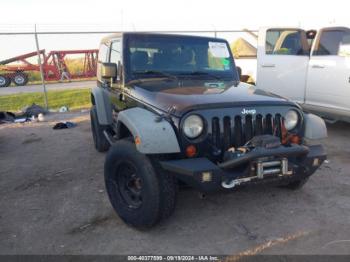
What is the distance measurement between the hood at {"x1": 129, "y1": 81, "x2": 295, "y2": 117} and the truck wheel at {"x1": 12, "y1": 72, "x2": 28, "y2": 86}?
18.1 meters

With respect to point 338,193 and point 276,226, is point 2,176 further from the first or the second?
point 338,193

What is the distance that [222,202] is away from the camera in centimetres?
386

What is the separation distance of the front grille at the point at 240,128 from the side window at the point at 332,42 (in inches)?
140

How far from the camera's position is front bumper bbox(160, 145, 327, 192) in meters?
2.82

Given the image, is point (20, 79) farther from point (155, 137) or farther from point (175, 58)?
point (155, 137)

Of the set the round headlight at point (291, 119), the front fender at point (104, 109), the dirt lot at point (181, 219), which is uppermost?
the round headlight at point (291, 119)

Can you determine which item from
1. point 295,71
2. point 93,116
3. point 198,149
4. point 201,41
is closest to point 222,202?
point 198,149

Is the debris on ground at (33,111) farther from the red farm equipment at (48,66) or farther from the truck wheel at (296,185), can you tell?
the red farm equipment at (48,66)

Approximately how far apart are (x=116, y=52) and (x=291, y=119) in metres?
2.31

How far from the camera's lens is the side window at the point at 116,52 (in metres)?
4.31

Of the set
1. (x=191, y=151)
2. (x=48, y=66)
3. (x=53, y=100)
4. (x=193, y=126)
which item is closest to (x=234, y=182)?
(x=191, y=151)

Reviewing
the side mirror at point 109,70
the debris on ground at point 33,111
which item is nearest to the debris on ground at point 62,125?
the debris on ground at point 33,111

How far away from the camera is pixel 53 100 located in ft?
41.0

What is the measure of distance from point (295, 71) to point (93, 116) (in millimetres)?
3759
